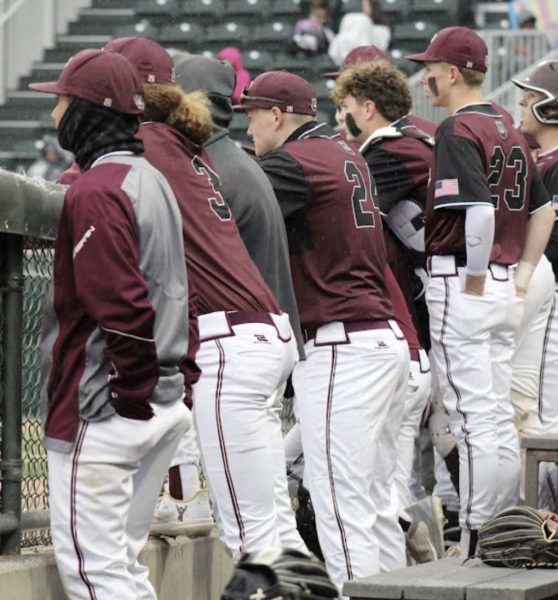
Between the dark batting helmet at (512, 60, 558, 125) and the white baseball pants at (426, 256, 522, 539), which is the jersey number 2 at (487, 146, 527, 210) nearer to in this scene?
the white baseball pants at (426, 256, 522, 539)

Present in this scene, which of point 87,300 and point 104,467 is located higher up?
point 87,300

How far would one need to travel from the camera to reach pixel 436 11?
18438 millimetres

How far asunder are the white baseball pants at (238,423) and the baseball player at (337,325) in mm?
572

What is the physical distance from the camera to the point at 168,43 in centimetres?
1891

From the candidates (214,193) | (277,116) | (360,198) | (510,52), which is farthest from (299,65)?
(214,193)

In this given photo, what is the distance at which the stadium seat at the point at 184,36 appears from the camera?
18656 millimetres

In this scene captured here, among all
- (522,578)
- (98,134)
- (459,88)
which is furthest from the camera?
(459,88)

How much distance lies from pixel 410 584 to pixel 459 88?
272cm

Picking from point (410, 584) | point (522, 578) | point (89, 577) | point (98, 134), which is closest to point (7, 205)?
point (98, 134)

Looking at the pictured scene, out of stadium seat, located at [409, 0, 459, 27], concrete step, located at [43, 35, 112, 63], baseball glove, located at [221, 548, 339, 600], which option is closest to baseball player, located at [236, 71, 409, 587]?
baseball glove, located at [221, 548, 339, 600]

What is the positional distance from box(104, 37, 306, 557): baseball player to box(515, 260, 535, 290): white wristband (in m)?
1.83

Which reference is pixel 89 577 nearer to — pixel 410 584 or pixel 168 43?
pixel 410 584

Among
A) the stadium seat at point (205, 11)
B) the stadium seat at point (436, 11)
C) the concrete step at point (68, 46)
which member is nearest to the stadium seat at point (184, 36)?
the stadium seat at point (205, 11)

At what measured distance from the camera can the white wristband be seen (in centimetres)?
617
